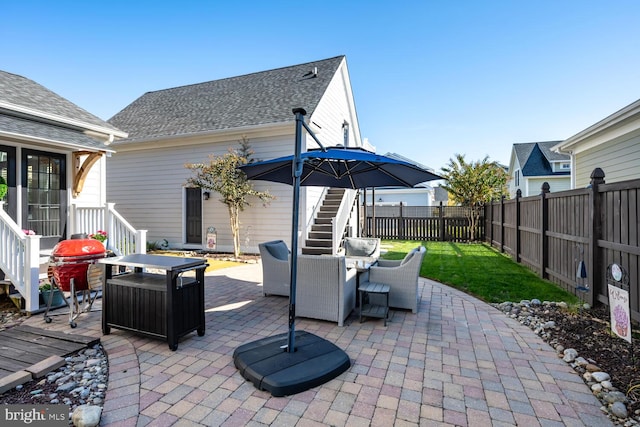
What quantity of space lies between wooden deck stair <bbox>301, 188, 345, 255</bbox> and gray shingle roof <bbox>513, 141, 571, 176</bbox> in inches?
760

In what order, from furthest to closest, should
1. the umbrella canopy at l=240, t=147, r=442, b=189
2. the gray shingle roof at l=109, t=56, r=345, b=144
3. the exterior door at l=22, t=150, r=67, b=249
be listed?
the gray shingle roof at l=109, t=56, r=345, b=144 → the exterior door at l=22, t=150, r=67, b=249 → the umbrella canopy at l=240, t=147, r=442, b=189

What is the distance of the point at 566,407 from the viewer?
7.90ft

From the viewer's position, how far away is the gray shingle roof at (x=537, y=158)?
23.2 m

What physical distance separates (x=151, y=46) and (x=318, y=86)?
5.76 meters

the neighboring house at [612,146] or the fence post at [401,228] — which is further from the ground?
the neighboring house at [612,146]

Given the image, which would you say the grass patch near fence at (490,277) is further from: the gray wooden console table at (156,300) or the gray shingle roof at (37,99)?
the gray shingle roof at (37,99)

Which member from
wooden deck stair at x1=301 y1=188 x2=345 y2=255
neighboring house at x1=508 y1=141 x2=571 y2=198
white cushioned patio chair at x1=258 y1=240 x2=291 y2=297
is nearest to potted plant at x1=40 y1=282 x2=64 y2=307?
white cushioned patio chair at x1=258 y1=240 x2=291 y2=297

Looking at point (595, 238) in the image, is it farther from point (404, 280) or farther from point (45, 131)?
point (45, 131)

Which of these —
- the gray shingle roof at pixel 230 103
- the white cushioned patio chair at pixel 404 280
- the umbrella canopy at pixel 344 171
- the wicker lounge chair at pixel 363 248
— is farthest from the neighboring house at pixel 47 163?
the white cushioned patio chair at pixel 404 280

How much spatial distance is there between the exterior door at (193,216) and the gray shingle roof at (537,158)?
23316mm

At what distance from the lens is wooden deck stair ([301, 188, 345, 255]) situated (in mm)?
9531

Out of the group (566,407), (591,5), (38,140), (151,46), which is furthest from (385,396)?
(151,46)

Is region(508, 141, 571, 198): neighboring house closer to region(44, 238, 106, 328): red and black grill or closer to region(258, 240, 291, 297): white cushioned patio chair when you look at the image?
region(258, 240, 291, 297): white cushioned patio chair

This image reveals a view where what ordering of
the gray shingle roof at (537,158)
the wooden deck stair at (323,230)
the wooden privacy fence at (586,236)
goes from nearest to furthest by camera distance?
the wooden privacy fence at (586,236) → the wooden deck stair at (323,230) → the gray shingle roof at (537,158)
